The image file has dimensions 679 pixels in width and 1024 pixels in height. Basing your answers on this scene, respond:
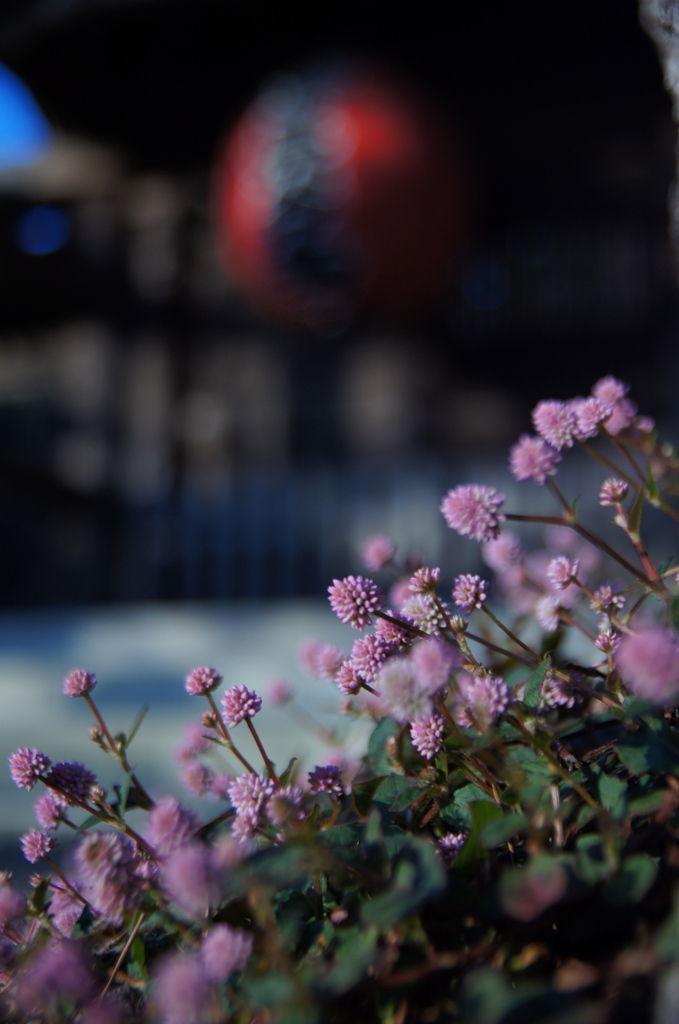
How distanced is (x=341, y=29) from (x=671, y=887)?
427 cm

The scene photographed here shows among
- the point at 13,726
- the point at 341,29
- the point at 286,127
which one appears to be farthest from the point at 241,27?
the point at 13,726

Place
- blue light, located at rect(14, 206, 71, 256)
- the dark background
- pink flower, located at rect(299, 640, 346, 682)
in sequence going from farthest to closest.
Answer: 1. blue light, located at rect(14, 206, 71, 256)
2. the dark background
3. pink flower, located at rect(299, 640, 346, 682)

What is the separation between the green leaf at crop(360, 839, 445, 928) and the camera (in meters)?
0.34

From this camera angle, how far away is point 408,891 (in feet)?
1.17

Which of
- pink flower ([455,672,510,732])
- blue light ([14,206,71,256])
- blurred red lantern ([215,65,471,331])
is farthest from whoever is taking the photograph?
blue light ([14,206,71,256])

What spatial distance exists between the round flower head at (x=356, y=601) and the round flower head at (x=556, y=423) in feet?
0.62

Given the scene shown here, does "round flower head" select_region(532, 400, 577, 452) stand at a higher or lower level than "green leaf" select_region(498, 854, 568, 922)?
higher

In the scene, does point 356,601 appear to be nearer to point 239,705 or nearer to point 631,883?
point 239,705

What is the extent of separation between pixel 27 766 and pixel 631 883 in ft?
1.32

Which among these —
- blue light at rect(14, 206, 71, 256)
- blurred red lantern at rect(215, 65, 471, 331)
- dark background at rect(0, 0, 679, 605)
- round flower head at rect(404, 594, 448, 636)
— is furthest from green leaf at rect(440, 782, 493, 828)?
blue light at rect(14, 206, 71, 256)

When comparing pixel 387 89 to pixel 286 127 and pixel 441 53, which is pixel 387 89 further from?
pixel 441 53

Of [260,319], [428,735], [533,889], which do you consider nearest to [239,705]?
[428,735]

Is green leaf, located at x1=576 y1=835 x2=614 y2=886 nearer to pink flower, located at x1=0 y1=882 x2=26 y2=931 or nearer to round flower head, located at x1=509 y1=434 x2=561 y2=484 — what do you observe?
round flower head, located at x1=509 y1=434 x2=561 y2=484

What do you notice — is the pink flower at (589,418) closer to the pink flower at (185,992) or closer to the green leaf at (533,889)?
the green leaf at (533,889)
